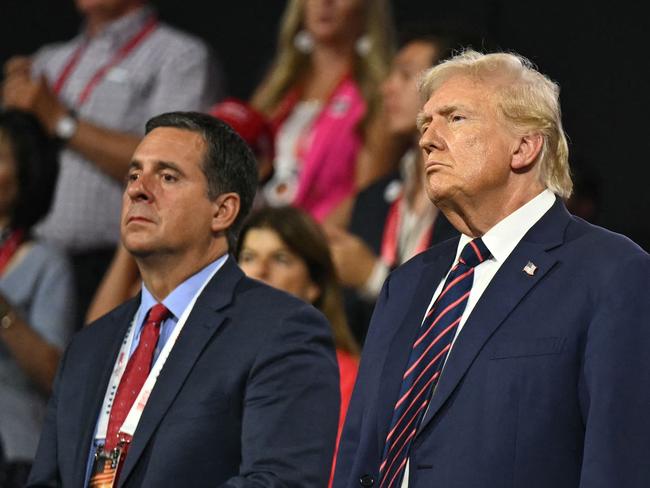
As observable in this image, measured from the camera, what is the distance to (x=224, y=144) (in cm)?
316

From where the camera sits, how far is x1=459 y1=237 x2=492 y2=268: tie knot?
2641mm

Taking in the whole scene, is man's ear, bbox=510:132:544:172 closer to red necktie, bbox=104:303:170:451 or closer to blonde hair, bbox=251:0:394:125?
red necktie, bbox=104:303:170:451

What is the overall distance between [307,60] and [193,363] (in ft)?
9.19

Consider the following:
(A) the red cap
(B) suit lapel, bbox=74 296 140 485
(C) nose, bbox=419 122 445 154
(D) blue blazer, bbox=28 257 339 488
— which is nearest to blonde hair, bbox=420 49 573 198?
(C) nose, bbox=419 122 445 154

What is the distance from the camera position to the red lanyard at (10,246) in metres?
4.82

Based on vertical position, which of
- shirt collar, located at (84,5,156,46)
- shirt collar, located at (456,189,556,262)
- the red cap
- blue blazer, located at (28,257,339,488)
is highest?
shirt collar, located at (84,5,156,46)

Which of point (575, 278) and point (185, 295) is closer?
point (575, 278)

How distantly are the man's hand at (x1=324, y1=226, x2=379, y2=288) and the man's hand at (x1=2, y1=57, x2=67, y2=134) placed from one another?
54.0 inches

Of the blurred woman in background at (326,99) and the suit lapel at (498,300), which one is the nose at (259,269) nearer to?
the blurred woman in background at (326,99)

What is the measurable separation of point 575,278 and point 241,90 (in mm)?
4017

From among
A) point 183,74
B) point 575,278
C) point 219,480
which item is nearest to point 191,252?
point 219,480

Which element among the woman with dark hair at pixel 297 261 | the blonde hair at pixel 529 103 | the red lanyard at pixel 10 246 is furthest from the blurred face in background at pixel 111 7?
the blonde hair at pixel 529 103

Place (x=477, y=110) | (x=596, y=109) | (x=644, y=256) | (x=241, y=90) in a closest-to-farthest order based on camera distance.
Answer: (x=644, y=256), (x=477, y=110), (x=596, y=109), (x=241, y=90)

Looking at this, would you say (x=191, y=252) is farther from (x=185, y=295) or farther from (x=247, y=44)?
(x=247, y=44)
